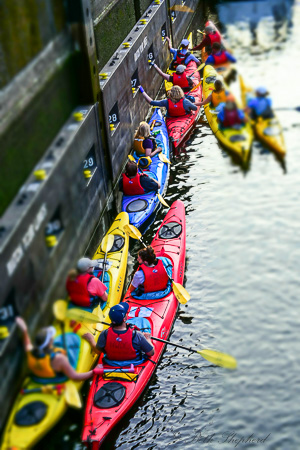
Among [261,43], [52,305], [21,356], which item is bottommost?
[21,356]

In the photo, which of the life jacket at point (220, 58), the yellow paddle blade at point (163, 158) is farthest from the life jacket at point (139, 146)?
the life jacket at point (220, 58)

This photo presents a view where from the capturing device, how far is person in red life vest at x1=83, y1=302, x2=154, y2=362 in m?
8.43

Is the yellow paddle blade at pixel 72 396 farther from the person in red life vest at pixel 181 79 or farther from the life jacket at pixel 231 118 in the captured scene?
the person in red life vest at pixel 181 79

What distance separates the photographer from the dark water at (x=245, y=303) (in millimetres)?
3719

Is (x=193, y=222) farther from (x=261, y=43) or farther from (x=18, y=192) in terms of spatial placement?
(x=18, y=192)

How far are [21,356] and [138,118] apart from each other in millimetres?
13618

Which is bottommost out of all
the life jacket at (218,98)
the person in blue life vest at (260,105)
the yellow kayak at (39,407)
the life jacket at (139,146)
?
the life jacket at (139,146)

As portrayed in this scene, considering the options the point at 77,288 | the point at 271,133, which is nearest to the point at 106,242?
the point at 77,288

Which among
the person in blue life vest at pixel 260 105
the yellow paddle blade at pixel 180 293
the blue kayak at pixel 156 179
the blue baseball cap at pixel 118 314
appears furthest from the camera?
the blue kayak at pixel 156 179

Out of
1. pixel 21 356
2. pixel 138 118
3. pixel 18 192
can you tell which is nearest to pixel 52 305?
pixel 21 356

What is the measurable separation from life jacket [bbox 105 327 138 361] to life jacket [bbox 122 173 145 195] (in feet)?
16.4

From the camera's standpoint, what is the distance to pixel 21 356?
324cm

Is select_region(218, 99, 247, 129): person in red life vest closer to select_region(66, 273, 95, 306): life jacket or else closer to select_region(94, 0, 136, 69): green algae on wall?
select_region(66, 273, 95, 306): life jacket

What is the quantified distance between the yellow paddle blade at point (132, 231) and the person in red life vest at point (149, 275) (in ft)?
5.06
